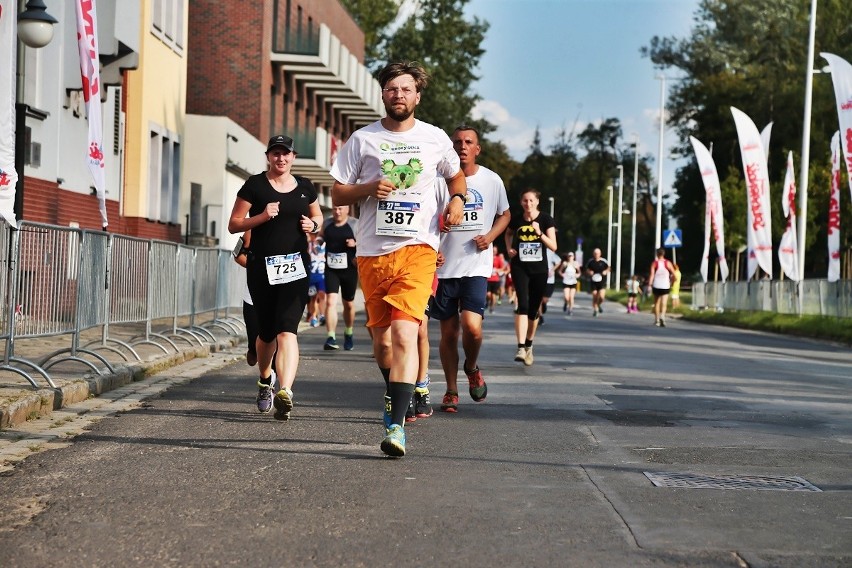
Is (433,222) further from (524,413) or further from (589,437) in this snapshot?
(524,413)

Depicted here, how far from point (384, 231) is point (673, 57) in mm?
78026

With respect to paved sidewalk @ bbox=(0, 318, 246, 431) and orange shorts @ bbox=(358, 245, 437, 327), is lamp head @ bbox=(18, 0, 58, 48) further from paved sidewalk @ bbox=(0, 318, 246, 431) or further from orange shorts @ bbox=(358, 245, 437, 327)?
orange shorts @ bbox=(358, 245, 437, 327)

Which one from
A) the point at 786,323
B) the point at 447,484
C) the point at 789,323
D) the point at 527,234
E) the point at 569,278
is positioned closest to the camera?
the point at 447,484

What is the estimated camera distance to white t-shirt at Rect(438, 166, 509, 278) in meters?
10.9

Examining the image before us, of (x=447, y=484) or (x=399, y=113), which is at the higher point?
(x=399, y=113)

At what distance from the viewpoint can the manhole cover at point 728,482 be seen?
285 inches

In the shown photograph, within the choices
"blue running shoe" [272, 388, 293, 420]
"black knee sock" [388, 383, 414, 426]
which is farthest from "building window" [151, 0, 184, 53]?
"black knee sock" [388, 383, 414, 426]

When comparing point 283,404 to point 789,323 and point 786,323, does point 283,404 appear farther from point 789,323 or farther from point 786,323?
point 786,323

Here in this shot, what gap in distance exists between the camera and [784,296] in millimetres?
A: 35469

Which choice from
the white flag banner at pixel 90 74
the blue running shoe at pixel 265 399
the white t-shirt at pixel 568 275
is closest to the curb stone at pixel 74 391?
the blue running shoe at pixel 265 399

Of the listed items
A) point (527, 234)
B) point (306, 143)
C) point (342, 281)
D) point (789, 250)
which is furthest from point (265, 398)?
point (306, 143)

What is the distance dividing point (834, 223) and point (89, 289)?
21129 millimetres

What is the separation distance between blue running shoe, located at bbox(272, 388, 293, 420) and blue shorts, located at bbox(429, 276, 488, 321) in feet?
4.84

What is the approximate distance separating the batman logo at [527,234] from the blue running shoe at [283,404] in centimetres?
605
